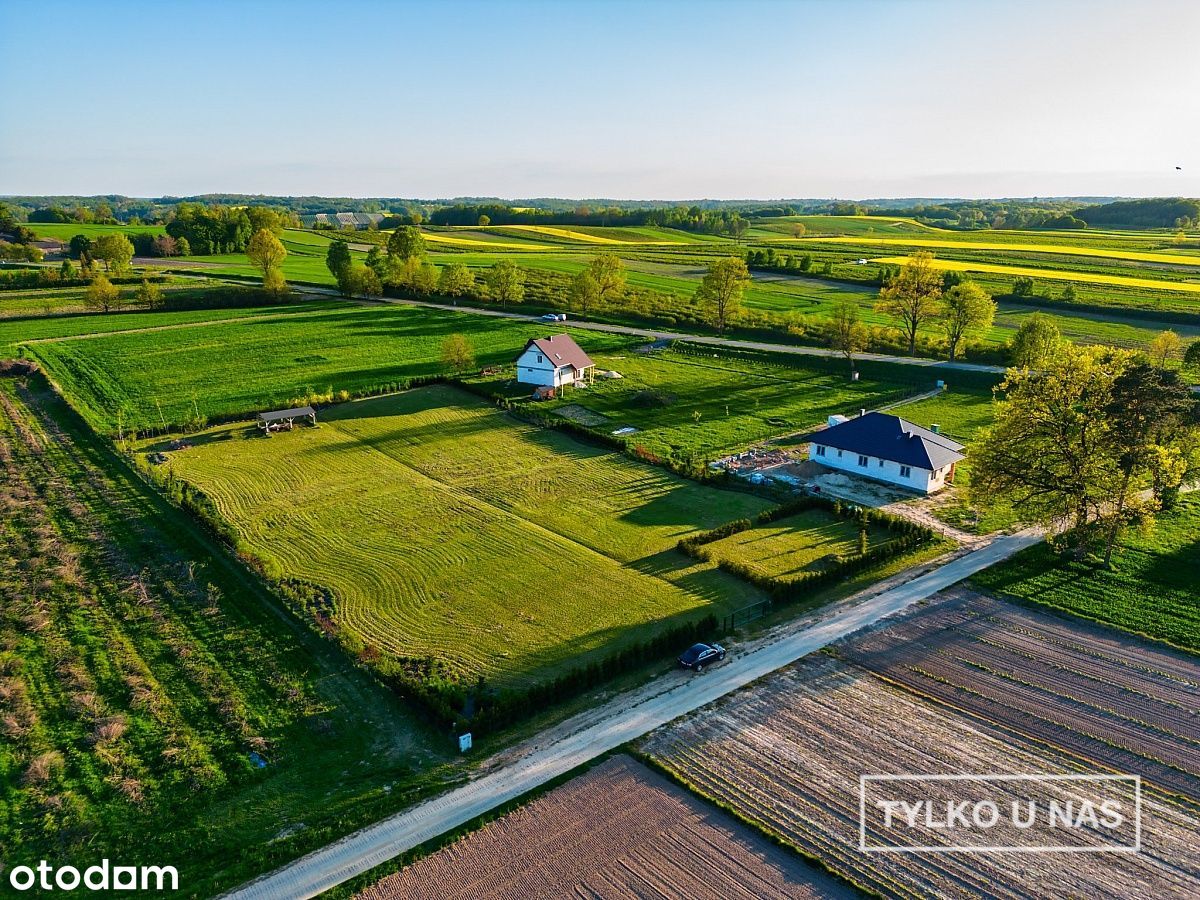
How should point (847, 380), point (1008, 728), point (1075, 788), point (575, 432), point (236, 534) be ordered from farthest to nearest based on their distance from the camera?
point (847, 380) < point (575, 432) < point (236, 534) < point (1008, 728) < point (1075, 788)

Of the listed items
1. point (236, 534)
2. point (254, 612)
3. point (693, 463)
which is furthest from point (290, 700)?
point (693, 463)

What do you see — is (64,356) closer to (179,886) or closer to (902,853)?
(179,886)

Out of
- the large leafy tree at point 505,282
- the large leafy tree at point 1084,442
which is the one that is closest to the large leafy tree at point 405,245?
the large leafy tree at point 505,282

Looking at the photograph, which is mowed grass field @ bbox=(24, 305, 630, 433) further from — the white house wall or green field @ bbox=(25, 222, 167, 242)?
green field @ bbox=(25, 222, 167, 242)

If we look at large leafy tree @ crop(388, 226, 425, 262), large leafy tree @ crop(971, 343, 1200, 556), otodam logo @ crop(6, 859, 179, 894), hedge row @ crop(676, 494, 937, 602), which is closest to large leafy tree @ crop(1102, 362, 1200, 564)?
large leafy tree @ crop(971, 343, 1200, 556)

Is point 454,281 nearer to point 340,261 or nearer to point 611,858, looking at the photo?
point 340,261

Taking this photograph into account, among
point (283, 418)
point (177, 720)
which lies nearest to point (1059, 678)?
point (177, 720)
